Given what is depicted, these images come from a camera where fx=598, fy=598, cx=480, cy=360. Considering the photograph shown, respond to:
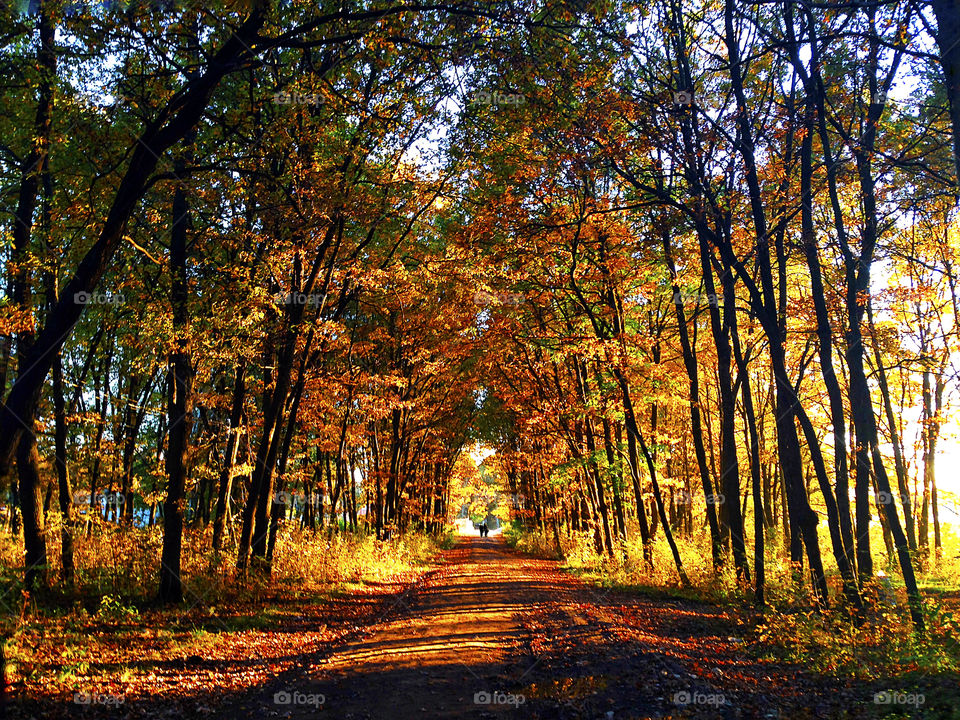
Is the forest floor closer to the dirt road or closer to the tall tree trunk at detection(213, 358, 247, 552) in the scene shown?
the dirt road

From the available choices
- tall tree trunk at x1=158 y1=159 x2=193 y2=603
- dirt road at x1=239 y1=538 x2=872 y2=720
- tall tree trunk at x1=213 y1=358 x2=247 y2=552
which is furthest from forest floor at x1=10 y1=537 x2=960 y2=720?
tall tree trunk at x1=213 y1=358 x2=247 y2=552

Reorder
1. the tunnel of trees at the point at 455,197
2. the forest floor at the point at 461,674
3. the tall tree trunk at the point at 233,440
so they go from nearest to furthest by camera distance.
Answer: the forest floor at the point at 461,674 → the tunnel of trees at the point at 455,197 → the tall tree trunk at the point at 233,440

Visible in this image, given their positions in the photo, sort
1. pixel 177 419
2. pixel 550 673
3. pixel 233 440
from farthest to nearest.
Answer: pixel 233 440
pixel 177 419
pixel 550 673

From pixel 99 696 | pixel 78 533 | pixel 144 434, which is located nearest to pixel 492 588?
pixel 78 533

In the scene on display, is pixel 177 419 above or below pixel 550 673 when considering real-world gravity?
above

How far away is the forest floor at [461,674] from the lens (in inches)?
265

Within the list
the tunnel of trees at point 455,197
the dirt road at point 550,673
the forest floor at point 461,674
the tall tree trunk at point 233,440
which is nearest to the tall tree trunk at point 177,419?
the tunnel of trees at point 455,197

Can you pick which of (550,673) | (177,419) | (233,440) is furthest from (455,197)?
(550,673)

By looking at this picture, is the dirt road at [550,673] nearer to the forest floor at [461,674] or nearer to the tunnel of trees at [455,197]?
the forest floor at [461,674]

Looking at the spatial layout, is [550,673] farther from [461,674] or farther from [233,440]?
[233,440]

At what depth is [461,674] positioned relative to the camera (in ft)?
26.9

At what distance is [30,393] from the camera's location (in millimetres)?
6383

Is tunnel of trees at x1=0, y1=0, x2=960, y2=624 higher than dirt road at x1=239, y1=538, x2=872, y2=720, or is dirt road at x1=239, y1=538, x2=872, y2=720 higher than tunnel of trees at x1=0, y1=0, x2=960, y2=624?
tunnel of trees at x1=0, y1=0, x2=960, y2=624

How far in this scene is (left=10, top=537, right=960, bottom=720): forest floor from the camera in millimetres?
6727
